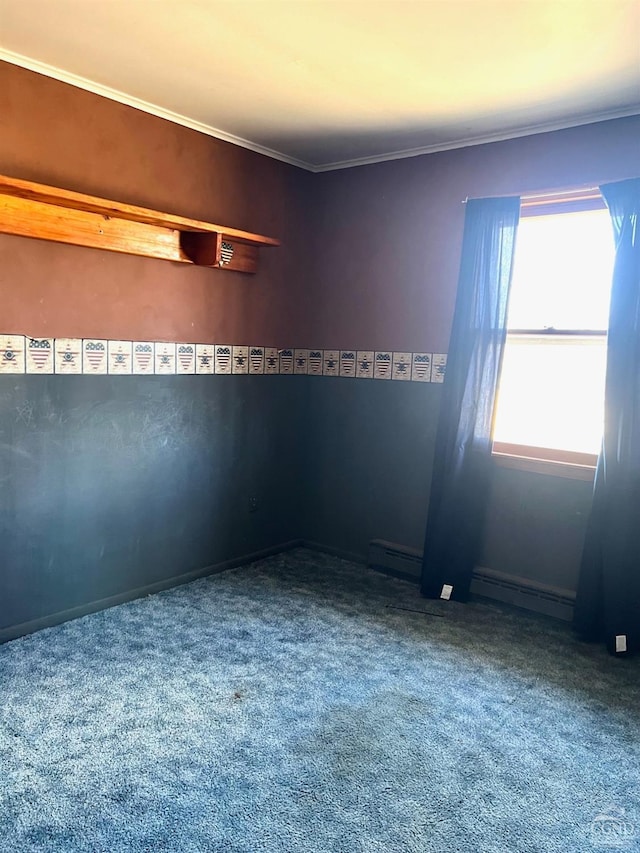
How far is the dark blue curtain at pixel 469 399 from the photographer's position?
10.7ft

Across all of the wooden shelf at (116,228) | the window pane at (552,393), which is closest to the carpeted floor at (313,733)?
the window pane at (552,393)

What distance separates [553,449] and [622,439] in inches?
17.3

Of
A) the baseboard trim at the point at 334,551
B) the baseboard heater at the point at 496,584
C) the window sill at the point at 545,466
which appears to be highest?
the window sill at the point at 545,466

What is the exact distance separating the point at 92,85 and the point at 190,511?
216 cm

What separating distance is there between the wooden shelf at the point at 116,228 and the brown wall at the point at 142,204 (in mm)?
65

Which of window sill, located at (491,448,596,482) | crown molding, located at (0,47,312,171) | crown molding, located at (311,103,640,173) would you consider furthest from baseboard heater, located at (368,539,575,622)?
crown molding, located at (0,47,312,171)

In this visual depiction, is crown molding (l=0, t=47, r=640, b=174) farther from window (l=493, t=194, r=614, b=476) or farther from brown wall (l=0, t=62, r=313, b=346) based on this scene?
window (l=493, t=194, r=614, b=476)

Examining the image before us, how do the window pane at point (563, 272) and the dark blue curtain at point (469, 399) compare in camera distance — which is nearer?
the window pane at point (563, 272)

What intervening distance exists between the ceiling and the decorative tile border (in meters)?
1.16

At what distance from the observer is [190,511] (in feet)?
11.6

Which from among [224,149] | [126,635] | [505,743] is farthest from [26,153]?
[505,743]

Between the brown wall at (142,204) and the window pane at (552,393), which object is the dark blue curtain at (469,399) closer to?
the window pane at (552,393)

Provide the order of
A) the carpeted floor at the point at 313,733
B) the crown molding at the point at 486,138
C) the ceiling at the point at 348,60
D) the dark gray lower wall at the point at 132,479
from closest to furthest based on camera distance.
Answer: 1. the carpeted floor at the point at 313,733
2. the ceiling at the point at 348,60
3. the dark gray lower wall at the point at 132,479
4. the crown molding at the point at 486,138

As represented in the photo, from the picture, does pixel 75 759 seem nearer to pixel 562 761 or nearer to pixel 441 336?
pixel 562 761
